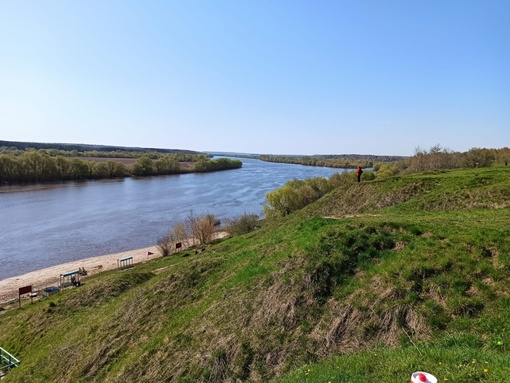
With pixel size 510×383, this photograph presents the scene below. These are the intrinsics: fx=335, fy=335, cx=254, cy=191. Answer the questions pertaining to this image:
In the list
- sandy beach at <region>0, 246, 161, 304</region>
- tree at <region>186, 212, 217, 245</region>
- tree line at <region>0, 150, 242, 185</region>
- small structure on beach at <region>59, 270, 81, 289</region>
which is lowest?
sandy beach at <region>0, 246, 161, 304</region>

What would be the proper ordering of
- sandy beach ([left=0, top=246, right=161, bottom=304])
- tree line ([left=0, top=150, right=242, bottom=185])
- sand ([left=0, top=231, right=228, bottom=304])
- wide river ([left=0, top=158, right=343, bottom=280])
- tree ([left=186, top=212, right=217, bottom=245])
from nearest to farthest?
sand ([left=0, top=231, right=228, bottom=304]), sandy beach ([left=0, top=246, right=161, bottom=304]), tree ([left=186, top=212, right=217, bottom=245]), wide river ([left=0, top=158, right=343, bottom=280]), tree line ([left=0, top=150, right=242, bottom=185])

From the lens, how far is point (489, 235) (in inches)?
376

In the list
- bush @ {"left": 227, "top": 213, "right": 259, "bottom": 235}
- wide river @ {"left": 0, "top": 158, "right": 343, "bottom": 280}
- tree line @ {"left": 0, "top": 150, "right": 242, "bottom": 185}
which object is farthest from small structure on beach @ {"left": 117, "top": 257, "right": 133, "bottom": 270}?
tree line @ {"left": 0, "top": 150, "right": 242, "bottom": 185}

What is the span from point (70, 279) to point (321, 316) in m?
28.9

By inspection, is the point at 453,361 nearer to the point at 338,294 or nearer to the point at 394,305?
the point at 394,305

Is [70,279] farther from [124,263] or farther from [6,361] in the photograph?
[6,361]

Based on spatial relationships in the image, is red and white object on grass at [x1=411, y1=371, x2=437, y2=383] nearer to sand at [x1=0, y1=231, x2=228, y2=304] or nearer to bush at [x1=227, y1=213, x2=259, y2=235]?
sand at [x1=0, y1=231, x2=228, y2=304]

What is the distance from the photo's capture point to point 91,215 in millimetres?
55062

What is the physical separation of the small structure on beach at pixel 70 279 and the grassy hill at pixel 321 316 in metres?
14.7

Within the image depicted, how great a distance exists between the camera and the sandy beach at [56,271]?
29.3m

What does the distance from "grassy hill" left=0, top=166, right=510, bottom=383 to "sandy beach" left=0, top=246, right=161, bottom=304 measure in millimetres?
17872

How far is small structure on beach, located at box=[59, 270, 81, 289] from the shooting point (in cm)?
2816

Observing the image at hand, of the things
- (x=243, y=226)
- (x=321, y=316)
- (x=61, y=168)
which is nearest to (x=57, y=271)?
(x=243, y=226)

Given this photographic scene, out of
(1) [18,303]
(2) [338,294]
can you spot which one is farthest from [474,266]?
(1) [18,303]
